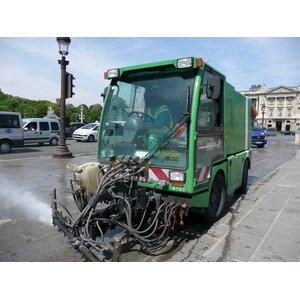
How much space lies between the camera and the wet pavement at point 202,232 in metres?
3.42

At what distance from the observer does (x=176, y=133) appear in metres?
3.65

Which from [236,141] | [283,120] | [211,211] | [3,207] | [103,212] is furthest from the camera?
[283,120]

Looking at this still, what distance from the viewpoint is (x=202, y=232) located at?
4.23 meters

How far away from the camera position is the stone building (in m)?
97.1

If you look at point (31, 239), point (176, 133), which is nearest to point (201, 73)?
point (176, 133)

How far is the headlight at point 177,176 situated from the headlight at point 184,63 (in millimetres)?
1424

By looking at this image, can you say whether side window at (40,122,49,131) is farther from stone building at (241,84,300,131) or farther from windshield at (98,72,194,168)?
stone building at (241,84,300,131)

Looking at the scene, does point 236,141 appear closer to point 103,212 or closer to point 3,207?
point 103,212

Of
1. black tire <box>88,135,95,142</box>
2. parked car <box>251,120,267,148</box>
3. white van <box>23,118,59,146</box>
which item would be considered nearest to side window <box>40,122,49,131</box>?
white van <box>23,118,59,146</box>

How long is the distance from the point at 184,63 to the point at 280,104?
364ft

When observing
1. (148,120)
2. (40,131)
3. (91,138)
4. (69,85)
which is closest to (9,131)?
(69,85)

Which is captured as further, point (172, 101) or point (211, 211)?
point (211, 211)

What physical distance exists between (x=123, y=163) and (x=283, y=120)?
108 m

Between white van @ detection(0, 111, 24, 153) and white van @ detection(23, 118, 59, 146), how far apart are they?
4.04 m
